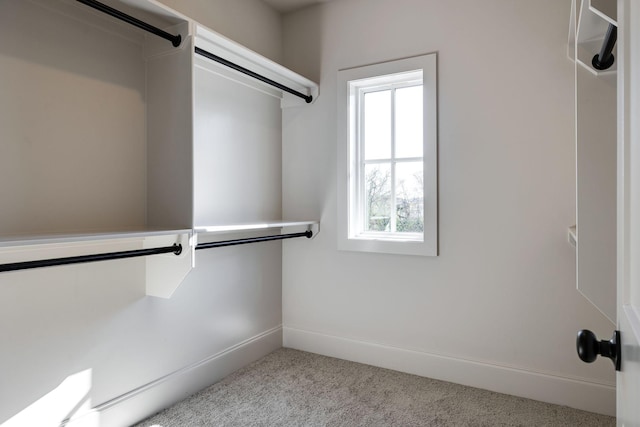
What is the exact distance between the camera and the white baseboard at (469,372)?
1.95 meters

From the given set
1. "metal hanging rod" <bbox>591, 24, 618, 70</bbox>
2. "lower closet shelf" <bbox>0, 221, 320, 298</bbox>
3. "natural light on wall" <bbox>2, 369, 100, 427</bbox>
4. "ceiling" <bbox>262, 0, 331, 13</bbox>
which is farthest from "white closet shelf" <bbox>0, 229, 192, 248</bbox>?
"ceiling" <bbox>262, 0, 331, 13</bbox>

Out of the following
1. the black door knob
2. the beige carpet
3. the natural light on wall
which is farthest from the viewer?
the beige carpet

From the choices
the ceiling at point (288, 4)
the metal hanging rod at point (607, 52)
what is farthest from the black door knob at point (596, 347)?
the ceiling at point (288, 4)

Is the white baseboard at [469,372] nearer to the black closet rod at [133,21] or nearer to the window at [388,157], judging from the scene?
the window at [388,157]

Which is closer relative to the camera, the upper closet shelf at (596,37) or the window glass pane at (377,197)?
the upper closet shelf at (596,37)

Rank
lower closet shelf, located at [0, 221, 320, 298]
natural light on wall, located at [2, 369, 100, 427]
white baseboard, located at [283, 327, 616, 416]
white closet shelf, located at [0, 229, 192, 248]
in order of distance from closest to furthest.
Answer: white closet shelf, located at [0, 229, 192, 248] < lower closet shelf, located at [0, 221, 320, 298] < natural light on wall, located at [2, 369, 100, 427] < white baseboard, located at [283, 327, 616, 416]

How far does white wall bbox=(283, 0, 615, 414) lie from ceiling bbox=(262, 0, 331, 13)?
0.49ft

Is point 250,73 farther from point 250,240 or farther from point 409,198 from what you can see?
point 409,198

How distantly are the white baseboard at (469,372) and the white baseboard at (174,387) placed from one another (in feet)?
1.15

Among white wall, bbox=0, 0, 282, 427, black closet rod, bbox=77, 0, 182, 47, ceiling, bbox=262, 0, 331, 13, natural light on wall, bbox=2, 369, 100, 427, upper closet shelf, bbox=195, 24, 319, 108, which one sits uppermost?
ceiling, bbox=262, 0, 331, 13

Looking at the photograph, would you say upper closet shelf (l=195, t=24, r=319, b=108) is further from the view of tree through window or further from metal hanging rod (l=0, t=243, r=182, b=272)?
metal hanging rod (l=0, t=243, r=182, b=272)

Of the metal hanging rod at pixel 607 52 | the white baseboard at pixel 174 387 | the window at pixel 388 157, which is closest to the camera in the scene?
the metal hanging rod at pixel 607 52

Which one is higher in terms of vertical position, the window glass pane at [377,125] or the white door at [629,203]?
the window glass pane at [377,125]

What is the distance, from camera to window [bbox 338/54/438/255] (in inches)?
91.0
